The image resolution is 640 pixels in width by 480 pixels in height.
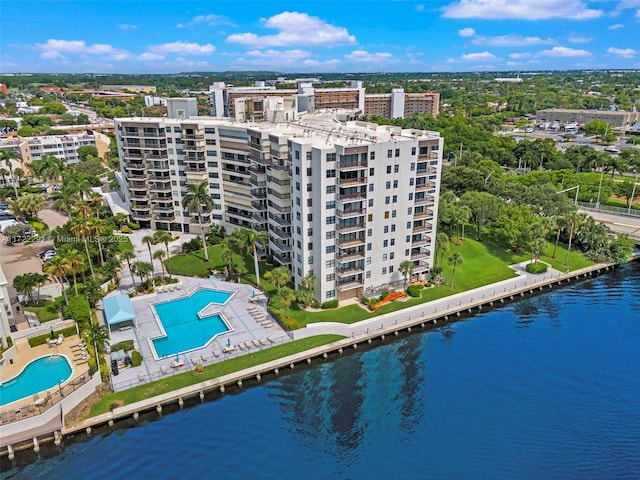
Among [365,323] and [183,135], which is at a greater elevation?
[183,135]

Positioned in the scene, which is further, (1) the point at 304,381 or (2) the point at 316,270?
(2) the point at 316,270

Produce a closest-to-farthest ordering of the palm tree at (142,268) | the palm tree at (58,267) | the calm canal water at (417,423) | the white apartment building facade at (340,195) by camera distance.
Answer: the calm canal water at (417,423), the palm tree at (58,267), the white apartment building facade at (340,195), the palm tree at (142,268)

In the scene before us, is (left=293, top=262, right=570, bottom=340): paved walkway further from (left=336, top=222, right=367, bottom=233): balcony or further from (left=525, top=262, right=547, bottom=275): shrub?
(left=336, top=222, right=367, bottom=233): balcony

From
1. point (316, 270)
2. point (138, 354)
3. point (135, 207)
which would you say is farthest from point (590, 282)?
point (135, 207)

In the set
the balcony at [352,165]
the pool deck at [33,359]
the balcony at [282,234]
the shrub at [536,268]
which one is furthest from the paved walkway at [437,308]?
the pool deck at [33,359]

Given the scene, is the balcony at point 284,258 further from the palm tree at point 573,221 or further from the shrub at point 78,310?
the palm tree at point 573,221

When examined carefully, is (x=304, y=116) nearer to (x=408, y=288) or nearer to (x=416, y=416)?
(x=408, y=288)

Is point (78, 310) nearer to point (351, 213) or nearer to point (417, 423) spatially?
point (351, 213)

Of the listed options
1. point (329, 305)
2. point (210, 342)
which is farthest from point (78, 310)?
point (329, 305)

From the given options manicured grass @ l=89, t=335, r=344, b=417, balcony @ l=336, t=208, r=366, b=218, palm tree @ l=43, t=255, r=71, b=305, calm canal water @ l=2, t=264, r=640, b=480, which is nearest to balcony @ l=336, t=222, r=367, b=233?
balcony @ l=336, t=208, r=366, b=218
